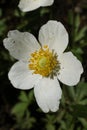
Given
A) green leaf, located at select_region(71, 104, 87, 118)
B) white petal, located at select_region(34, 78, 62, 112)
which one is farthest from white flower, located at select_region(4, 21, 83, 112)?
green leaf, located at select_region(71, 104, 87, 118)

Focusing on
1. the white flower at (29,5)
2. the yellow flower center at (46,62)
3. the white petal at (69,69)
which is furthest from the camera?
the white flower at (29,5)

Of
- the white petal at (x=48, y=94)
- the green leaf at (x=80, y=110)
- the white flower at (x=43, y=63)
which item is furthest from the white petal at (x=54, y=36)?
the green leaf at (x=80, y=110)

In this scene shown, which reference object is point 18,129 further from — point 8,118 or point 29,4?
point 29,4

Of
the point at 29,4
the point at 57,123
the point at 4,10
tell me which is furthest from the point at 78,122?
the point at 4,10

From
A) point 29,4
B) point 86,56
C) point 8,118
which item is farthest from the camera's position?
point 8,118

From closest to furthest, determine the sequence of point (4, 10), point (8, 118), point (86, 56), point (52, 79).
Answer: point (52, 79) → point (86, 56) → point (8, 118) → point (4, 10)

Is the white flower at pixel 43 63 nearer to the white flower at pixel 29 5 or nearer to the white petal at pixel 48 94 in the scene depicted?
Answer: the white petal at pixel 48 94
